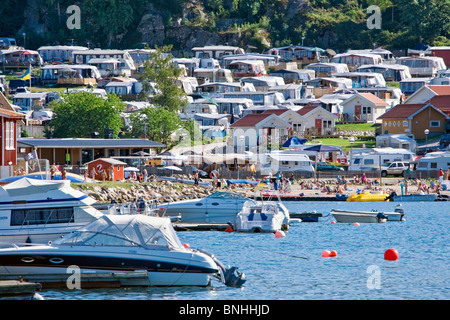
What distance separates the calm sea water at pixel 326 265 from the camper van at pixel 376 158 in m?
18.1

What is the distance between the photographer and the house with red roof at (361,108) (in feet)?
300

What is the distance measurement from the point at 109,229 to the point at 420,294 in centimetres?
1046

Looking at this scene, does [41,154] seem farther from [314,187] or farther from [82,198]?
[82,198]

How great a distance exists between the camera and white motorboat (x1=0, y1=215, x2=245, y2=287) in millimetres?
26078

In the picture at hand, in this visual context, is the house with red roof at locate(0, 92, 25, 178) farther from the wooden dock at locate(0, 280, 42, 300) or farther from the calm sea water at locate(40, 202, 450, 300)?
the wooden dock at locate(0, 280, 42, 300)

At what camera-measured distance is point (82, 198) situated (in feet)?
105

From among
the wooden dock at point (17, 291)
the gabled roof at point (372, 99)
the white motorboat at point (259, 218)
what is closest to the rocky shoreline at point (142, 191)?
the white motorboat at point (259, 218)

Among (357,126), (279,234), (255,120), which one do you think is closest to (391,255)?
(279,234)

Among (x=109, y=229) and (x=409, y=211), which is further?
(x=409, y=211)

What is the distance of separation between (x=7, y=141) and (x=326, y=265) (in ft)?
81.5

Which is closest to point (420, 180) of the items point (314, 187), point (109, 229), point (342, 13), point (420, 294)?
point (314, 187)
